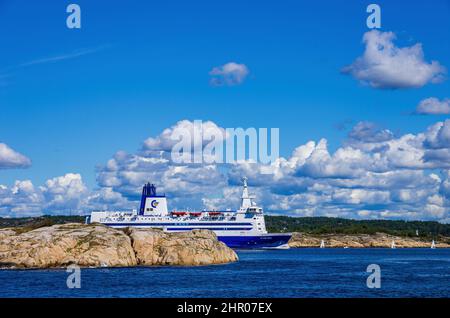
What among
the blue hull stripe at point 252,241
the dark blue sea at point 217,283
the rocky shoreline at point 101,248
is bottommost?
the blue hull stripe at point 252,241

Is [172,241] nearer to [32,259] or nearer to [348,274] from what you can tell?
[32,259]

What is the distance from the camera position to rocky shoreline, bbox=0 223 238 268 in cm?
7781

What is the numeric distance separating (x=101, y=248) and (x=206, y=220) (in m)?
68.4

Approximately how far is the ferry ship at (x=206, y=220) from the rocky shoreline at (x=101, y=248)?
53961 millimetres

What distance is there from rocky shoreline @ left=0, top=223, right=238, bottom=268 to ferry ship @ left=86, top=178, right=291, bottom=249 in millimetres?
53961

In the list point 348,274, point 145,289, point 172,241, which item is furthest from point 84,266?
point 348,274

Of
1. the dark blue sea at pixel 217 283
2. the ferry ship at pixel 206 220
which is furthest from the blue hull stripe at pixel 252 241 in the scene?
the dark blue sea at pixel 217 283

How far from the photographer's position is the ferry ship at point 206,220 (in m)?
145

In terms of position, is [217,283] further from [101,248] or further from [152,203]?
[152,203]

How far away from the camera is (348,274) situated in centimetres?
7594

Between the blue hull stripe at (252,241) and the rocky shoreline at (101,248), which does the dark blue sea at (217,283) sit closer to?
the rocky shoreline at (101,248)
